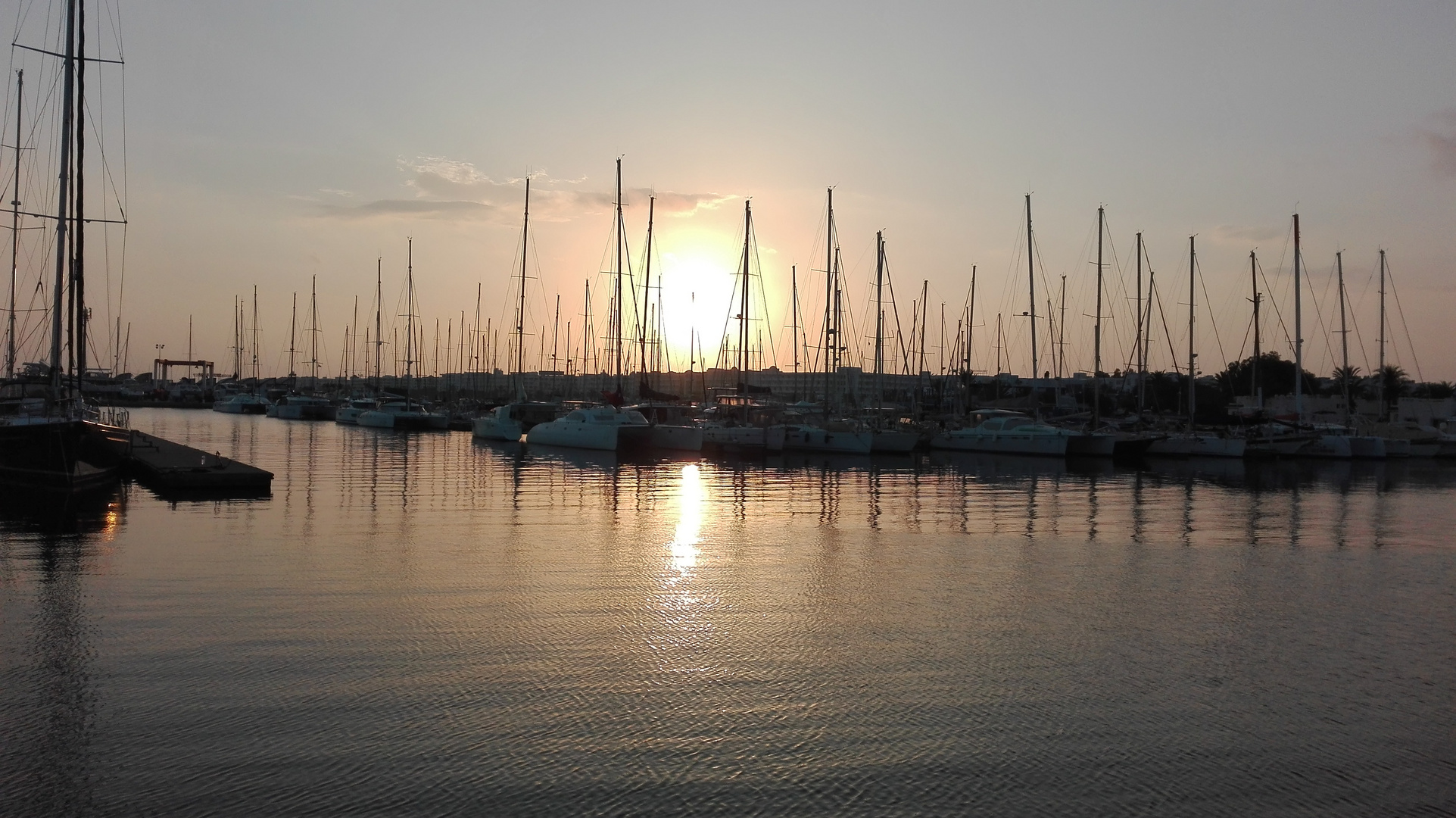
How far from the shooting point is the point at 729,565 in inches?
682

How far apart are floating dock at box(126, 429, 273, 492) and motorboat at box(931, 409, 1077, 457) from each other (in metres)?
38.1

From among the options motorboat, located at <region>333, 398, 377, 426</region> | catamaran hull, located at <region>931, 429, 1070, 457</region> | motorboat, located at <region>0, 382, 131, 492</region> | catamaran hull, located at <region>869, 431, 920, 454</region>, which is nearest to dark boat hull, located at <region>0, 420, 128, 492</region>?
motorboat, located at <region>0, 382, 131, 492</region>

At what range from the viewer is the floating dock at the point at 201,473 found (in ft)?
91.6

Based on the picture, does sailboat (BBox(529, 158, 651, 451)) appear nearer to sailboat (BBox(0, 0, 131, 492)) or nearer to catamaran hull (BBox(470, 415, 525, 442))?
catamaran hull (BBox(470, 415, 525, 442))

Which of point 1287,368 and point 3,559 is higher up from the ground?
point 1287,368

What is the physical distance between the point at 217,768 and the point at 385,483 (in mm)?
26003

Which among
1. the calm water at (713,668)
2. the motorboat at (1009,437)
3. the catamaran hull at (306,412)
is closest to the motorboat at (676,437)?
the motorboat at (1009,437)

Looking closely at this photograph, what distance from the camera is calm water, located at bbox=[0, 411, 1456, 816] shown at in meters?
→ 7.52

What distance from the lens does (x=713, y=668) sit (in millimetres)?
10625

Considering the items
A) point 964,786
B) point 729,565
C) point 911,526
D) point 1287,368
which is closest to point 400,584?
point 729,565

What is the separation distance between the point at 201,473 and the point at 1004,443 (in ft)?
133

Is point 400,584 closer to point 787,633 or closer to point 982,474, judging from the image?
point 787,633

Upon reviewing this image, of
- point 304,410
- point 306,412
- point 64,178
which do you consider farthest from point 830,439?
point 304,410

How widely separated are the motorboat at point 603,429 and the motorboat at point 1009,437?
17180 millimetres
